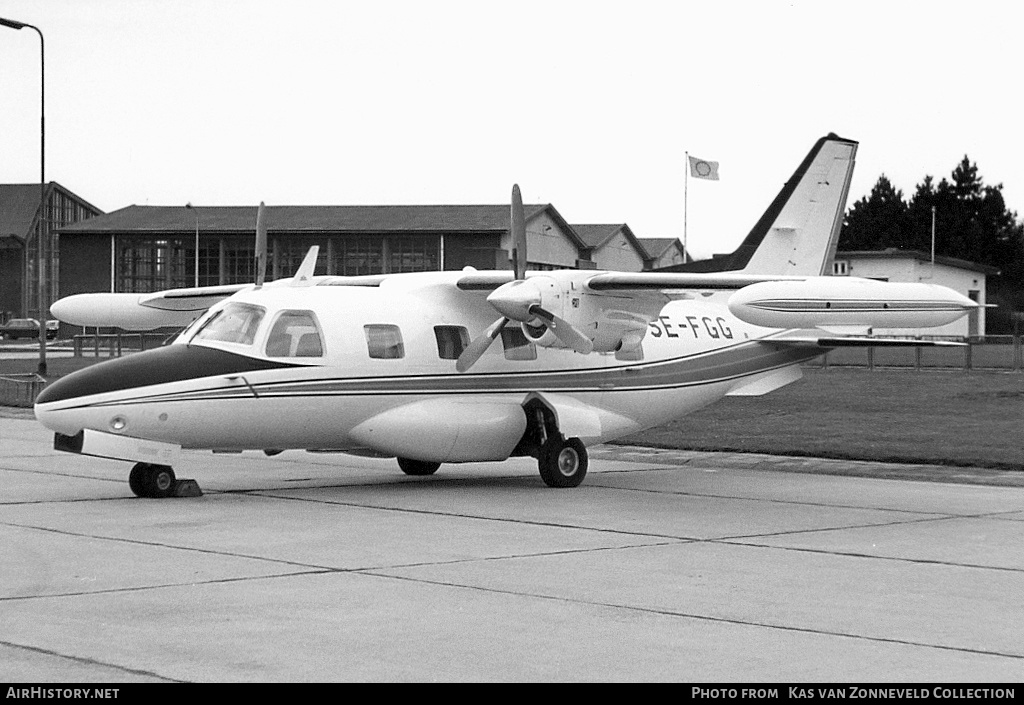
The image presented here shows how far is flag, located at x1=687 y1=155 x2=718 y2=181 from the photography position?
5097 centimetres

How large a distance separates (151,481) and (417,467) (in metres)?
4.69

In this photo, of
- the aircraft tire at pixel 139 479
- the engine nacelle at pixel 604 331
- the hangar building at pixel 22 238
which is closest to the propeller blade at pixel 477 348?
the engine nacelle at pixel 604 331

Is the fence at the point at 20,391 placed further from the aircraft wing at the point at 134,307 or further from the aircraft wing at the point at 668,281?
the aircraft wing at the point at 668,281

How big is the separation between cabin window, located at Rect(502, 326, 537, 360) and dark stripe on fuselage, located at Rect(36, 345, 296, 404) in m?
3.40

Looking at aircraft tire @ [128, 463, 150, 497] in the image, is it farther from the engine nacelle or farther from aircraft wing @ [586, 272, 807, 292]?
aircraft wing @ [586, 272, 807, 292]

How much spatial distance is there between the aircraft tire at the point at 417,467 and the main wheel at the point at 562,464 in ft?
6.76

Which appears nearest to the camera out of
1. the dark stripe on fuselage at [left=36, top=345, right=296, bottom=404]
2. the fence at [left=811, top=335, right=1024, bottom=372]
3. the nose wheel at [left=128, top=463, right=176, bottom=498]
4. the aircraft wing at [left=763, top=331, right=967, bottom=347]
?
the dark stripe on fuselage at [left=36, top=345, right=296, bottom=404]

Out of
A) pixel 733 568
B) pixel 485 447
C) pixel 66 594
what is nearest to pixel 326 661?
pixel 66 594

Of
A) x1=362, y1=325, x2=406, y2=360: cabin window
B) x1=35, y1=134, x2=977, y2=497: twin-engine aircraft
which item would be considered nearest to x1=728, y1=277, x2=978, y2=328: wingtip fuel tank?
x1=35, y1=134, x2=977, y2=497: twin-engine aircraft

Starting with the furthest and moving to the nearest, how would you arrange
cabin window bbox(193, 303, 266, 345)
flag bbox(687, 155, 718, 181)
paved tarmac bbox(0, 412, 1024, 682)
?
flag bbox(687, 155, 718, 181)
cabin window bbox(193, 303, 266, 345)
paved tarmac bbox(0, 412, 1024, 682)

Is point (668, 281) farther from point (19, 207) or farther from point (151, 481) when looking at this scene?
point (19, 207)

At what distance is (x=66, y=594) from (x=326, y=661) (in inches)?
124

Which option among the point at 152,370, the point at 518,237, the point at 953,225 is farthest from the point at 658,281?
the point at 953,225
